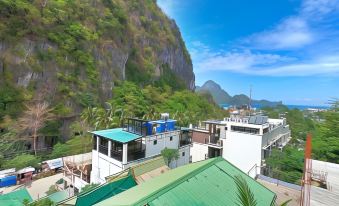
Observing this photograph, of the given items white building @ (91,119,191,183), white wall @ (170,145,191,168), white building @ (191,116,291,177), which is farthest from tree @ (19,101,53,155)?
white building @ (191,116,291,177)

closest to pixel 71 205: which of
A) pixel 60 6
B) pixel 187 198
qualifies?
pixel 187 198

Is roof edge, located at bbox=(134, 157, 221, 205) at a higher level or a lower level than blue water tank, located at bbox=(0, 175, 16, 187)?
higher

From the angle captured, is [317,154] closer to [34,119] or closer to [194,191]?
[194,191]

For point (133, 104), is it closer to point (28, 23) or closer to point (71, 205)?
point (28, 23)

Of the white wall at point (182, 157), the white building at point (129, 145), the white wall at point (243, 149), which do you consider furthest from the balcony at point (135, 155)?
the white wall at point (243, 149)

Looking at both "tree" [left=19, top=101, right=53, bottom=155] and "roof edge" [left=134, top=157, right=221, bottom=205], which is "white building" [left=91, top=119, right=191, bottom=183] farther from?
"tree" [left=19, top=101, right=53, bottom=155]

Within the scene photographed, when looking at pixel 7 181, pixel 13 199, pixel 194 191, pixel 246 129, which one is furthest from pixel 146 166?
pixel 246 129

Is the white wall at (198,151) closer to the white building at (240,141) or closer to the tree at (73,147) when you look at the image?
the white building at (240,141)
